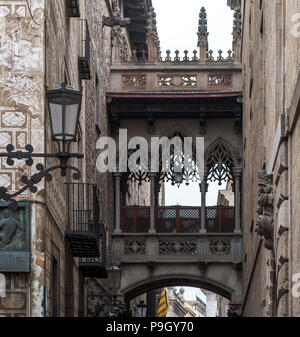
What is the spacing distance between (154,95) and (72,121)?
19620 mm

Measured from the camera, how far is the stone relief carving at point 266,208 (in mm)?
14645

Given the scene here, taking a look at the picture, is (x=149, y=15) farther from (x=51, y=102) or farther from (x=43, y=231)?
(x=51, y=102)

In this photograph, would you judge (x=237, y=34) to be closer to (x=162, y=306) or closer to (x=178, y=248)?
(x=178, y=248)

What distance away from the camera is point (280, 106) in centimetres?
1375

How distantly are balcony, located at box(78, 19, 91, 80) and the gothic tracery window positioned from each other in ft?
27.7

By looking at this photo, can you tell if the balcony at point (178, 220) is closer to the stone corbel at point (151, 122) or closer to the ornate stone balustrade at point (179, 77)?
the stone corbel at point (151, 122)

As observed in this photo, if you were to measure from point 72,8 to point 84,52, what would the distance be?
9.61 ft

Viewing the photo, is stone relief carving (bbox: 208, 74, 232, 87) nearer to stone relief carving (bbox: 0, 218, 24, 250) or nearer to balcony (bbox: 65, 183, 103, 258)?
balcony (bbox: 65, 183, 103, 258)

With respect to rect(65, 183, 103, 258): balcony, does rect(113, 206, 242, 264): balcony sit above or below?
above

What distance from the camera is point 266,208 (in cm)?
1482

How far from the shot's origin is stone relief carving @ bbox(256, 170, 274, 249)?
1465 centimetres

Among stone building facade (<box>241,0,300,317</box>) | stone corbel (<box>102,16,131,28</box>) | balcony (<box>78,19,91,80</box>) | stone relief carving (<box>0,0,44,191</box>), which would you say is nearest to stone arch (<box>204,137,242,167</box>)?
stone corbel (<box>102,16,131,28</box>)

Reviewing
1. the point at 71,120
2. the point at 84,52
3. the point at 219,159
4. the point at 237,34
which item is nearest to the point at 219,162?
the point at 219,159

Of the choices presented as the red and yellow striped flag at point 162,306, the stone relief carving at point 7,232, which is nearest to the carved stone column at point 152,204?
the stone relief carving at point 7,232
